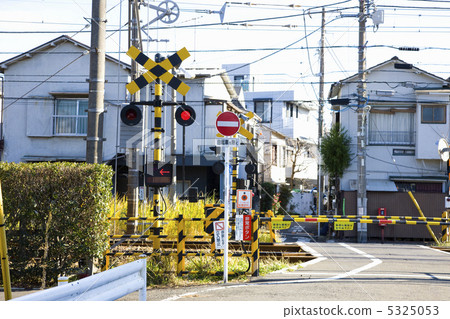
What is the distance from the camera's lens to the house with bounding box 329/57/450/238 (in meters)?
25.2

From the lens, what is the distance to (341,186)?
85.4 ft

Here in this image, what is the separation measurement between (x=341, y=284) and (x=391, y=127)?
60.3 ft

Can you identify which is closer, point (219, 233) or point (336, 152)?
point (219, 233)

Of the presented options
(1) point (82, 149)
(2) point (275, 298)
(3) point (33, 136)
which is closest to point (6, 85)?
(3) point (33, 136)

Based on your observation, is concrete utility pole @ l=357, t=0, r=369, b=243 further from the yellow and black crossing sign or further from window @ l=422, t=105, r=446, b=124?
the yellow and black crossing sign

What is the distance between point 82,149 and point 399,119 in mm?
15175

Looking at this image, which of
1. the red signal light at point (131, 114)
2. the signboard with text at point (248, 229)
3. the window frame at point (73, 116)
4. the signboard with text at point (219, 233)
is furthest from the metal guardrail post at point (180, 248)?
the window frame at point (73, 116)

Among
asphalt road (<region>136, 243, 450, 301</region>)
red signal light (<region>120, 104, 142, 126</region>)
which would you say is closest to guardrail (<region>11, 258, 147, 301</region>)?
asphalt road (<region>136, 243, 450, 301</region>)

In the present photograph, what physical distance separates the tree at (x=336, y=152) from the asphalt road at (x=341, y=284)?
1246 centimetres

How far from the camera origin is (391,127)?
26.0 metres

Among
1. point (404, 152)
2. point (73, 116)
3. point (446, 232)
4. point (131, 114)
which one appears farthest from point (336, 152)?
point (131, 114)

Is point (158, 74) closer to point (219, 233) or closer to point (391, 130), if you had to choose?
point (219, 233)

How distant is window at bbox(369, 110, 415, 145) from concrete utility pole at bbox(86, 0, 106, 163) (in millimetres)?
17978

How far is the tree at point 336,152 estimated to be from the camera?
25.4 meters
